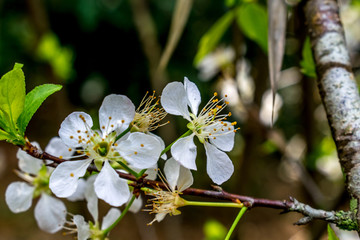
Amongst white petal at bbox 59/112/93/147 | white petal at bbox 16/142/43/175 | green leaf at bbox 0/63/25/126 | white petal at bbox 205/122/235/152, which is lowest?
white petal at bbox 16/142/43/175

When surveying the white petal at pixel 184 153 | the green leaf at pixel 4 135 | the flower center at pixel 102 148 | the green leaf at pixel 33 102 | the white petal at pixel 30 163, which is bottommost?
the white petal at pixel 30 163

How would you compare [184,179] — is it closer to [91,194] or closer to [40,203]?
[91,194]

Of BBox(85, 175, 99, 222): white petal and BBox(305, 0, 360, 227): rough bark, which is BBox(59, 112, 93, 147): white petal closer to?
BBox(85, 175, 99, 222): white petal

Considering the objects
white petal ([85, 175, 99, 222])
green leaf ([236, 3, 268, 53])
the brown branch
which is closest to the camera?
the brown branch

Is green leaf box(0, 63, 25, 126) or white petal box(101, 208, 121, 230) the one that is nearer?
green leaf box(0, 63, 25, 126)

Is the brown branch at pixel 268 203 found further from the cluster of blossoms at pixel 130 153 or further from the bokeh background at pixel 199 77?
the bokeh background at pixel 199 77

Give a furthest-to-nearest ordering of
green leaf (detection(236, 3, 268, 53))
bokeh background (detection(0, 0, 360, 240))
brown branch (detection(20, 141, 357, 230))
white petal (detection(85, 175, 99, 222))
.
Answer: bokeh background (detection(0, 0, 360, 240))
green leaf (detection(236, 3, 268, 53))
white petal (detection(85, 175, 99, 222))
brown branch (detection(20, 141, 357, 230))

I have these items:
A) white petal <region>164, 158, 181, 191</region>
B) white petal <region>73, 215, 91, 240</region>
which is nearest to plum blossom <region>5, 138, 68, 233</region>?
white petal <region>73, 215, 91, 240</region>

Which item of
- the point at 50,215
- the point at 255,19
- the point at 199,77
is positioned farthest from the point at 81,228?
the point at 199,77

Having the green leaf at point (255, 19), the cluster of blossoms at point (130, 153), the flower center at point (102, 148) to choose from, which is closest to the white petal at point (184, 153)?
the cluster of blossoms at point (130, 153)
